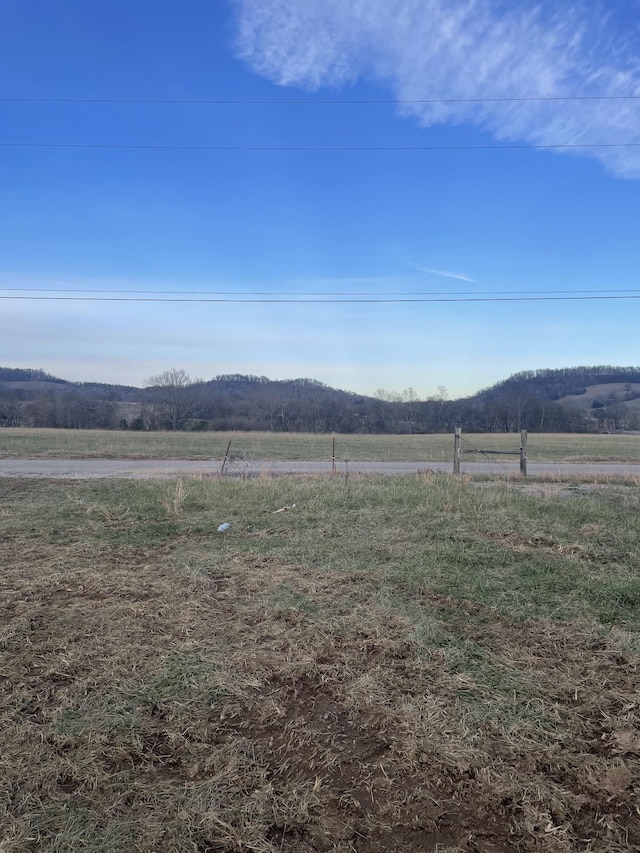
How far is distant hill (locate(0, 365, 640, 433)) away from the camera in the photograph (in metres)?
86.2

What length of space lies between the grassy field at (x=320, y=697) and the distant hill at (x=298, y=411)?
66.8 metres

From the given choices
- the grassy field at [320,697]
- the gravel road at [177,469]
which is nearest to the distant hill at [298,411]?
the gravel road at [177,469]

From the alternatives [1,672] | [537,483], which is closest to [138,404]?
[537,483]

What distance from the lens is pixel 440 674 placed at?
134 inches

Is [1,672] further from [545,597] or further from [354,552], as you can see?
[545,597]

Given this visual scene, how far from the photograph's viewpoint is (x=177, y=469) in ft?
56.5

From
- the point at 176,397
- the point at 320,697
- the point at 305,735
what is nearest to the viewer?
the point at 305,735

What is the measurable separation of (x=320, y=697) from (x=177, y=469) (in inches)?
586

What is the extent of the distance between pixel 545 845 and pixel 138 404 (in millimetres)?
109017

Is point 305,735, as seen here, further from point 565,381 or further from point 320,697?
point 565,381

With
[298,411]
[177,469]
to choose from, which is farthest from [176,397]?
[177,469]

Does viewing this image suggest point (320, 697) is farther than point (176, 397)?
No

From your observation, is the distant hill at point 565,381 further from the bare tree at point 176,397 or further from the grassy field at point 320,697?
the grassy field at point 320,697

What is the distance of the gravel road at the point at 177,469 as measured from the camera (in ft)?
50.0
